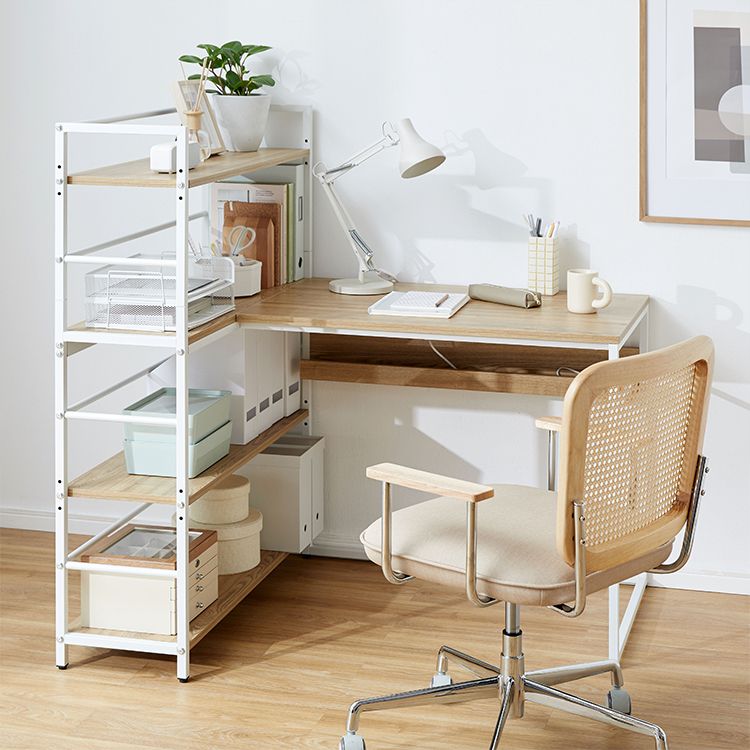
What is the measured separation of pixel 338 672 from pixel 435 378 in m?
0.85

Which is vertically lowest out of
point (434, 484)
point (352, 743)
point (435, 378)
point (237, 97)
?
point (352, 743)

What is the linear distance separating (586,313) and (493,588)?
3.12ft

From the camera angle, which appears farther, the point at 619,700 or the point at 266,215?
the point at 266,215

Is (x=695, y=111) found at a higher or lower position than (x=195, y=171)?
higher

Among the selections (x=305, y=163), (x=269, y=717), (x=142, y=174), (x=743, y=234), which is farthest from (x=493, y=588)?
(x=305, y=163)

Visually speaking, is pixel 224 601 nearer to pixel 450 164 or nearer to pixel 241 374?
pixel 241 374

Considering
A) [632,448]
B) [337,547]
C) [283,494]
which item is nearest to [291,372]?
[283,494]

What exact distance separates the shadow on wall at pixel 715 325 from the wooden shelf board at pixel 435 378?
30 centimetres

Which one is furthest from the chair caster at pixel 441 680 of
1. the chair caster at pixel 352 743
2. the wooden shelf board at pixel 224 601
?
the wooden shelf board at pixel 224 601

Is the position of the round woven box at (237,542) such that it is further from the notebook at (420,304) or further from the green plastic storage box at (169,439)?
the notebook at (420,304)

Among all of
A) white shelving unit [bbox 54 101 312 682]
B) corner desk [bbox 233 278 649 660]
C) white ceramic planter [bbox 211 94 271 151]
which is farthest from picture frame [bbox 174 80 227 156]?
corner desk [bbox 233 278 649 660]

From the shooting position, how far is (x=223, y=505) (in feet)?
10.5

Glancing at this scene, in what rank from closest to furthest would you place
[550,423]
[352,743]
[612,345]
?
[352,743] < [550,423] < [612,345]

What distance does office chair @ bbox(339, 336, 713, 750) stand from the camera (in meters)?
2.17
